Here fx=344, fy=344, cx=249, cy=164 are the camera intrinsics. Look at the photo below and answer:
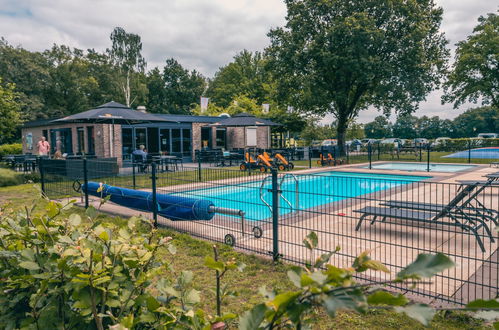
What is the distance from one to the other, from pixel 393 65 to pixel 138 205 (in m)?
21.0

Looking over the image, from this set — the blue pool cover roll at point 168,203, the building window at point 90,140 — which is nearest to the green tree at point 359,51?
the building window at point 90,140

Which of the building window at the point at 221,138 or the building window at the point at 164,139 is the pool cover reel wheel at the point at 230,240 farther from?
the building window at the point at 221,138

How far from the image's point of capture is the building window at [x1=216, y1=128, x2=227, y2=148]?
85.3 ft

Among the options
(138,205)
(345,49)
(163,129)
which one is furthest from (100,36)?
(138,205)

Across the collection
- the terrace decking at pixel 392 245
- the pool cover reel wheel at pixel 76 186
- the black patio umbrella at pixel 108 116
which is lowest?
the terrace decking at pixel 392 245

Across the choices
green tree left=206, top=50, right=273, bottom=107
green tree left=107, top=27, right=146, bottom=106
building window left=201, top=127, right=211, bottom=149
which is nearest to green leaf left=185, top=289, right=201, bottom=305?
building window left=201, top=127, right=211, bottom=149

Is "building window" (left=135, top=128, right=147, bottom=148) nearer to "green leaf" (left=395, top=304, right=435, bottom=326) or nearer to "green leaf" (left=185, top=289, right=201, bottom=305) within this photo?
"green leaf" (left=185, top=289, right=201, bottom=305)

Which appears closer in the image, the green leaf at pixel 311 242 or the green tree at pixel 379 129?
the green leaf at pixel 311 242

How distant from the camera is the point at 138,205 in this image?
673cm

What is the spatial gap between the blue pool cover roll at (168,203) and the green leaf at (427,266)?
4.94 m

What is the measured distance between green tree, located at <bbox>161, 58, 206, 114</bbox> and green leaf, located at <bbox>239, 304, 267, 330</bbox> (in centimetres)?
5375

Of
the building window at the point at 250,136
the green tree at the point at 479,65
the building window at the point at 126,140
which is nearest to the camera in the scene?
the building window at the point at 126,140

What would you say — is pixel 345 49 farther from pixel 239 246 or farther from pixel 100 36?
pixel 100 36

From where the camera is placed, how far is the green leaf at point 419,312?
65cm
